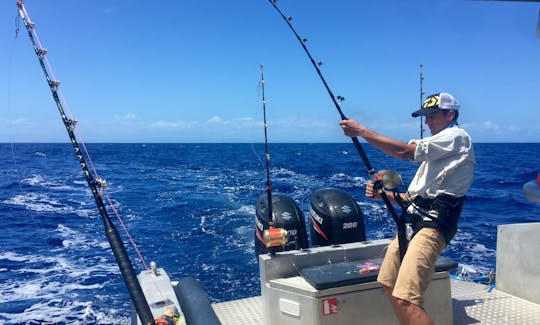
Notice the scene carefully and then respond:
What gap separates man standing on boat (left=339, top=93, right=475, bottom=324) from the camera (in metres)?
2.27

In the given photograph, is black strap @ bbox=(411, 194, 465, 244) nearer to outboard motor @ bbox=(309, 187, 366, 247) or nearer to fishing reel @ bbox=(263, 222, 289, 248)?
fishing reel @ bbox=(263, 222, 289, 248)

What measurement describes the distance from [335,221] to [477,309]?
59.2 inches

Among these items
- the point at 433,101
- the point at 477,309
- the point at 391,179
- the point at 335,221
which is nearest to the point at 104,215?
the point at 391,179

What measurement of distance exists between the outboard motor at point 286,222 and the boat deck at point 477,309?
619mm

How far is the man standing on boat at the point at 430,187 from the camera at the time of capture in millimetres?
2270

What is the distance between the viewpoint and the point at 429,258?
2.37 m

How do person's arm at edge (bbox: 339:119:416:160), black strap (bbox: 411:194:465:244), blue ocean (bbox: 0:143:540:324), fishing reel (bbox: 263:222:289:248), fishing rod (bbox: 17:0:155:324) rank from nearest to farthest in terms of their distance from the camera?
fishing rod (bbox: 17:0:155:324) < person's arm at edge (bbox: 339:119:416:160) < black strap (bbox: 411:194:465:244) < fishing reel (bbox: 263:222:289:248) < blue ocean (bbox: 0:143:540:324)

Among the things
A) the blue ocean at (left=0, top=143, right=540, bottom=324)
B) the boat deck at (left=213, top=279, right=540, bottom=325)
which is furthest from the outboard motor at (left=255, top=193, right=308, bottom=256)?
the blue ocean at (left=0, top=143, right=540, bottom=324)

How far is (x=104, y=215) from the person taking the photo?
7.32ft

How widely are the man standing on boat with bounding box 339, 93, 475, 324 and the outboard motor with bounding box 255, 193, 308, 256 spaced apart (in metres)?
1.73

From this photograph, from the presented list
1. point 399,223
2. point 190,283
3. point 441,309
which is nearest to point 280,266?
point 190,283

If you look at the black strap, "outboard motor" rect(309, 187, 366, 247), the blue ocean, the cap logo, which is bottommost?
the blue ocean

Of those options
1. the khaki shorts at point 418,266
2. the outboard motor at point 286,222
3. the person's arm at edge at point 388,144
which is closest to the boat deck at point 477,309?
the outboard motor at point 286,222

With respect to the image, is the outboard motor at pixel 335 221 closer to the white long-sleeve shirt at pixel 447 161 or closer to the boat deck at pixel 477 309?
the boat deck at pixel 477 309
